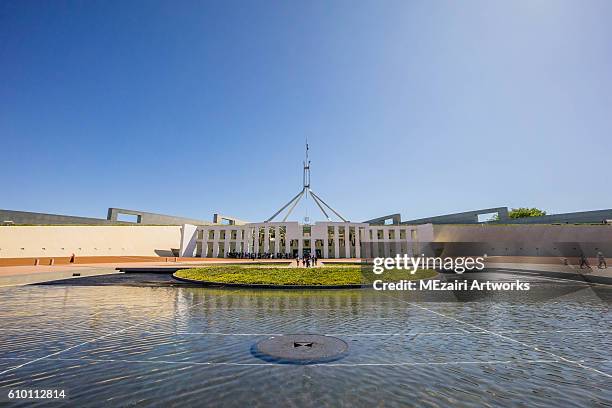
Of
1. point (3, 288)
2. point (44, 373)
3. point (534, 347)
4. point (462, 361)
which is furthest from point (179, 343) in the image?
point (3, 288)

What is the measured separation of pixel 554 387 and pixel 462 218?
68633 millimetres

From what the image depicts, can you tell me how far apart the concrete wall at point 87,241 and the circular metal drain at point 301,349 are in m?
48.7

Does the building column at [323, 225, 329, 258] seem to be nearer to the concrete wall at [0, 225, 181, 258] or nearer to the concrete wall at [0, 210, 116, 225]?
the concrete wall at [0, 225, 181, 258]

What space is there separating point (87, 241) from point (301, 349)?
52.0m

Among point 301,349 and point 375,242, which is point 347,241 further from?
point 301,349

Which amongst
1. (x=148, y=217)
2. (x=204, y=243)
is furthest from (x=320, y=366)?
(x=148, y=217)

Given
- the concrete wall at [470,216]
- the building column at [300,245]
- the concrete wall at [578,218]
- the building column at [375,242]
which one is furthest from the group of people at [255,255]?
the concrete wall at [578,218]

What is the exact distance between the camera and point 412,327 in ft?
24.2

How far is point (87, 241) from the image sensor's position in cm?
4559

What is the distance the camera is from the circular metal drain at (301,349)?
16.7ft

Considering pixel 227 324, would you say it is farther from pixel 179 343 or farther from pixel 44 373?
pixel 44 373

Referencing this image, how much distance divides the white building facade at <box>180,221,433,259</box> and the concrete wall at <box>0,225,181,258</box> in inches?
189

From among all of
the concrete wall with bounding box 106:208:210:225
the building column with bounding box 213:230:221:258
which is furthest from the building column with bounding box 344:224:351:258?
the concrete wall with bounding box 106:208:210:225

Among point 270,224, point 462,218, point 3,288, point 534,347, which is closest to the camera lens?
point 534,347
